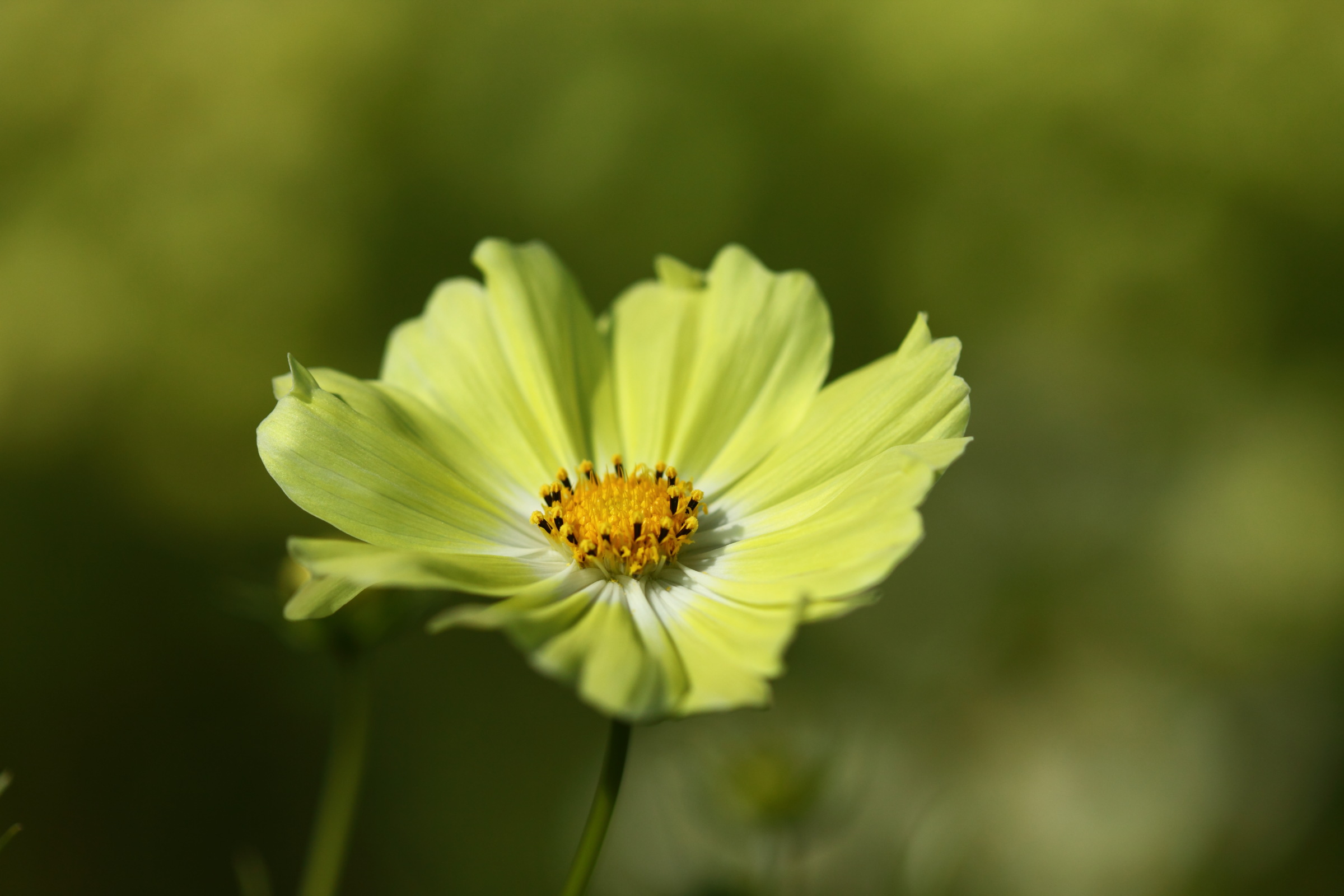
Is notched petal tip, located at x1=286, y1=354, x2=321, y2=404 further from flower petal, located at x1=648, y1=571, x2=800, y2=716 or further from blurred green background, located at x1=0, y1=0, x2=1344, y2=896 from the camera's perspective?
blurred green background, located at x1=0, y1=0, x2=1344, y2=896

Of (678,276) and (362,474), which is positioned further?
(678,276)

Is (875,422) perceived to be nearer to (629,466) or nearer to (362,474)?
(629,466)

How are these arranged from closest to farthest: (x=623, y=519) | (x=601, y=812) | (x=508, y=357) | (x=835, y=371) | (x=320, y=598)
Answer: (x=601, y=812), (x=320, y=598), (x=623, y=519), (x=508, y=357), (x=835, y=371)

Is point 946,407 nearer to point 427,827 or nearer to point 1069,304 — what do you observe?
point 427,827

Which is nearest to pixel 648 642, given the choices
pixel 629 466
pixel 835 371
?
pixel 629 466

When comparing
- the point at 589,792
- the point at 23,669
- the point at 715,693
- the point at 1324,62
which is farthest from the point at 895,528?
the point at 1324,62

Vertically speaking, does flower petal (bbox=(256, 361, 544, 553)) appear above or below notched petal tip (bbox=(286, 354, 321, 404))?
below

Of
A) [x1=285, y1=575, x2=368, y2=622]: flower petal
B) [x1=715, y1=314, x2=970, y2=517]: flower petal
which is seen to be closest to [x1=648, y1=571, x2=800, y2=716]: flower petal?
[x1=715, y1=314, x2=970, y2=517]: flower petal
